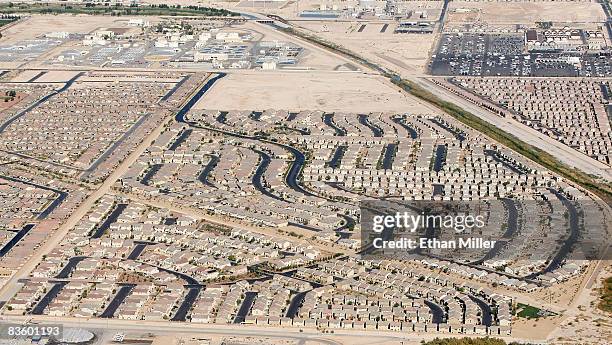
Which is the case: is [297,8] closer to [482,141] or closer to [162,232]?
[482,141]

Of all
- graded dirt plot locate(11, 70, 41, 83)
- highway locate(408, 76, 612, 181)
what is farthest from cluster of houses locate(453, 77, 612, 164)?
graded dirt plot locate(11, 70, 41, 83)

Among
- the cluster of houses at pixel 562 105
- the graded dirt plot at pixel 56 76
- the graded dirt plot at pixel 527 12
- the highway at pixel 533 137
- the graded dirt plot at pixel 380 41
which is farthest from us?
the graded dirt plot at pixel 527 12

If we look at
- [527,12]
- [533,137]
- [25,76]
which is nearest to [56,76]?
[25,76]

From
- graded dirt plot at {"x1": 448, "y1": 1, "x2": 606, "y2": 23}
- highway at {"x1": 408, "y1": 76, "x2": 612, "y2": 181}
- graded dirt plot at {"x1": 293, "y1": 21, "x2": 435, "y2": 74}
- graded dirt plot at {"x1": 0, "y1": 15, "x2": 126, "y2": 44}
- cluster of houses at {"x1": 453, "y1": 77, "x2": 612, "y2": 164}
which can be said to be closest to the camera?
highway at {"x1": 408, "y1": 76, "x2": 612, "y2": 181}

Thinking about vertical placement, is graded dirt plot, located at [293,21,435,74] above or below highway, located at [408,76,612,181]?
below

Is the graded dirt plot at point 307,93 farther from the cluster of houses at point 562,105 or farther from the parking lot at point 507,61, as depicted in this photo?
the parking lot at point 507,61

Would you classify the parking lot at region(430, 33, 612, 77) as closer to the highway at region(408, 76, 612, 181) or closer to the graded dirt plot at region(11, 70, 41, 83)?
the highway at region(408, 76, 612, 181)

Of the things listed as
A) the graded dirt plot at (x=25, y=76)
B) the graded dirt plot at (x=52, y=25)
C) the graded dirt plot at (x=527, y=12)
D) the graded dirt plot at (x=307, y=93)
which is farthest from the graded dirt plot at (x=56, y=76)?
the graded dirt plot at (x=527, y=12)
